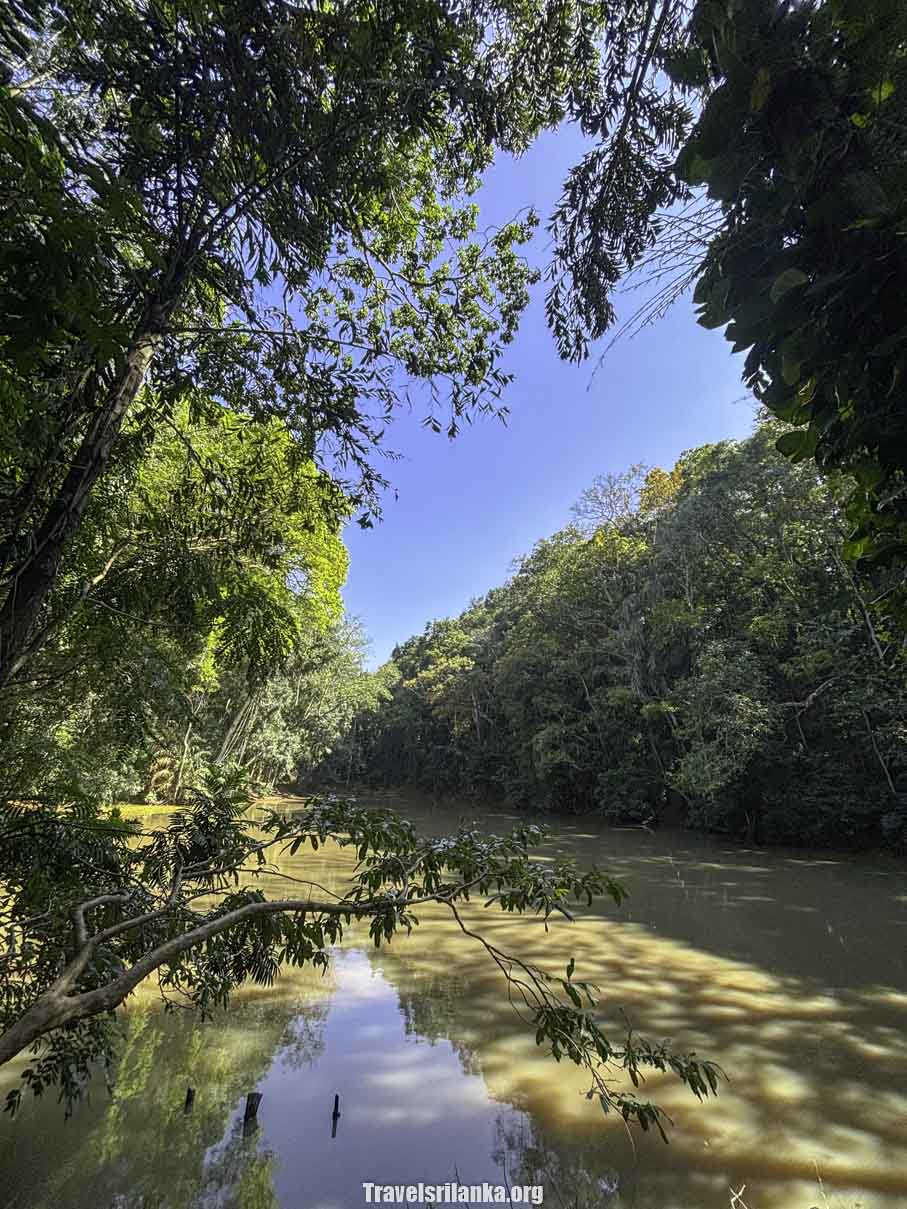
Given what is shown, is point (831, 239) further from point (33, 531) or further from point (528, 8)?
point (528, 8)

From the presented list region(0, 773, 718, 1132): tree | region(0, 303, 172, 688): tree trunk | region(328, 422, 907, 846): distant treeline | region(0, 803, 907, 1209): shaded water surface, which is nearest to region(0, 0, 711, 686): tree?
region(0, 303, 172, 688): tree trunk

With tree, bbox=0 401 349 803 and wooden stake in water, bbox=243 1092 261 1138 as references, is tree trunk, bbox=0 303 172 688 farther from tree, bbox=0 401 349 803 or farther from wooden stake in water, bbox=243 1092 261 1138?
wooden stake in water, bbox=243 1092 261 1138

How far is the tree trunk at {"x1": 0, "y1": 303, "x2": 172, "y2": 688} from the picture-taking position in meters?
2.03

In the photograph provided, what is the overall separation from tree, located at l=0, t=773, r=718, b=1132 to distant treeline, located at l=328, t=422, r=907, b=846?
17.1 feet

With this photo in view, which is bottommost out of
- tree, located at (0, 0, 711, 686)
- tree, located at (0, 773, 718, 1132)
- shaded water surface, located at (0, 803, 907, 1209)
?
shaded water surface, located at (0, 803, 907, 1209)

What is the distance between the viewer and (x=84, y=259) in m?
1.12

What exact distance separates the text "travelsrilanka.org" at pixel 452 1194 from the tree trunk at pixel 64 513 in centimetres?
277

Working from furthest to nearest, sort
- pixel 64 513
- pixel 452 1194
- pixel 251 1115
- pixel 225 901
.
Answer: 1. pixel 251 1115
2. pixel 452 1194
3. pixel 64 513
4. pixel 225 901

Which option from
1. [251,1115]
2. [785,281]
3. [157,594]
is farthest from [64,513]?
[251,1115]

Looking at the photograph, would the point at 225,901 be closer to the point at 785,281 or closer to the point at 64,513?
the point at 64,513

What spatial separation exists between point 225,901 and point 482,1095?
2429 millimetres

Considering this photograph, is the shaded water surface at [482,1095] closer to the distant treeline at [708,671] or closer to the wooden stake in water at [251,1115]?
the wooden stake in water at [251,1115]

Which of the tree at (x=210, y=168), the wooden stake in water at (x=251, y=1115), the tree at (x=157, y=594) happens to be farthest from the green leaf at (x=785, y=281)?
the wooden stake in water at (x=251, y=1115)

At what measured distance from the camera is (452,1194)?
2404 mm
